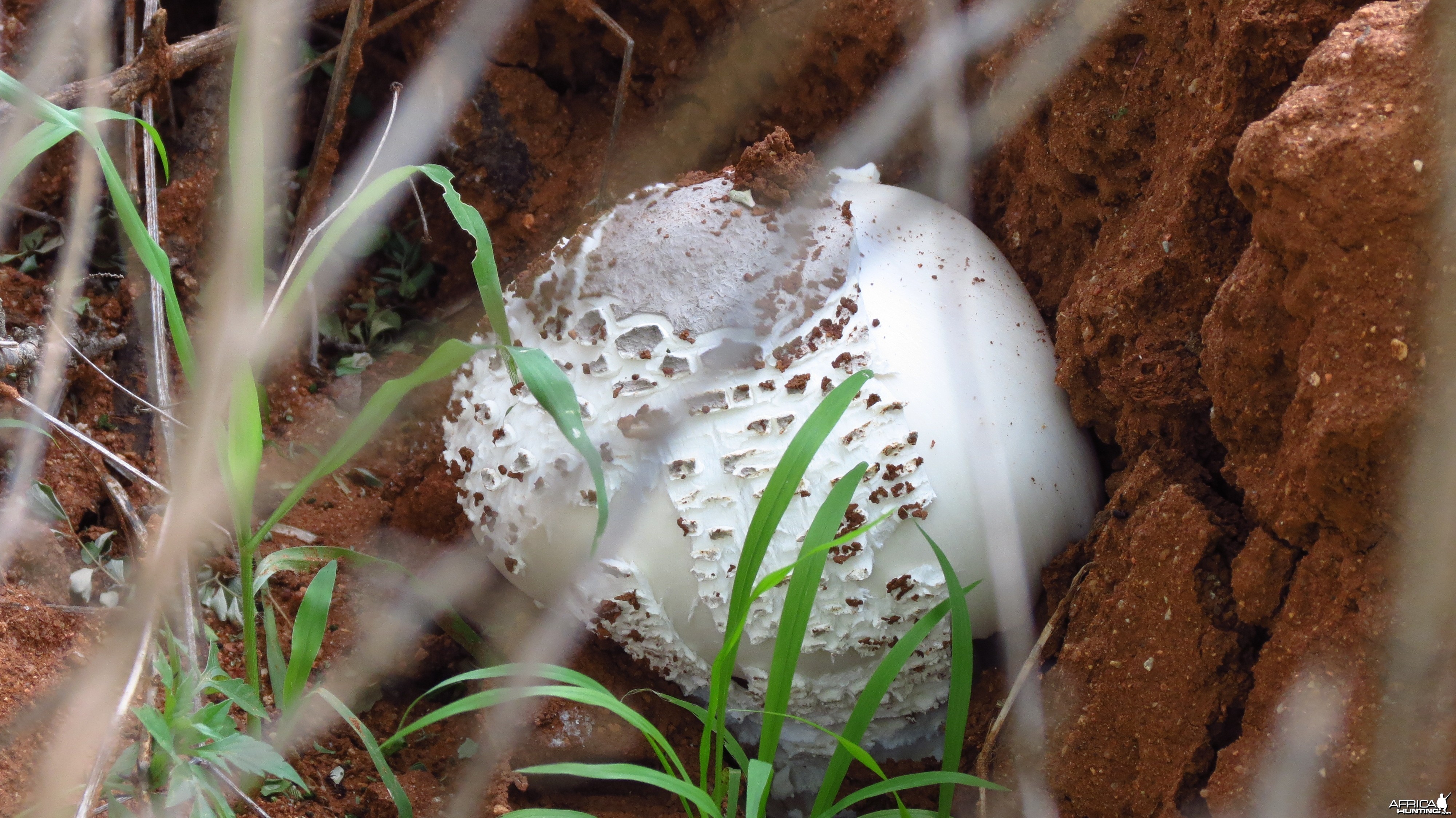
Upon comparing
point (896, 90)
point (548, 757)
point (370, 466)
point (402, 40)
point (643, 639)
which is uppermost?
point (402, 40)

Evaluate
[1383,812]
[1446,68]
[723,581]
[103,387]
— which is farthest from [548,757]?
[1446,68]

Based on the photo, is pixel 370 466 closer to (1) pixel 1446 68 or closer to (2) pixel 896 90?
(2) pixel 896 90

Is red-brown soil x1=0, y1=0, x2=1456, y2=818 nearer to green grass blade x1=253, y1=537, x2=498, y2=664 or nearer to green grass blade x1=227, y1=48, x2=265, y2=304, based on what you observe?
green grass blade x1=253, y1=537, x2=498, y2=664

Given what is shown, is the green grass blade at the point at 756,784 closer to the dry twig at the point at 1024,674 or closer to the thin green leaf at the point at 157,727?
the dry twig at the point at 1024,674

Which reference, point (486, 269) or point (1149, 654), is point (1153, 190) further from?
point (486, 269)

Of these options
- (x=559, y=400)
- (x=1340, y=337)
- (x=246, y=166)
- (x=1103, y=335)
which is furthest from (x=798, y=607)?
(x=246, y=166)

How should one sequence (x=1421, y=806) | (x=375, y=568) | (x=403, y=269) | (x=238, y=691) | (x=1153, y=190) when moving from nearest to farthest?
1. (x=1421, y=806)
2. (x=238, y=691)
3. (x=1153, y=190)
4. (x=375, y=568)
5. (x=403, y=269)

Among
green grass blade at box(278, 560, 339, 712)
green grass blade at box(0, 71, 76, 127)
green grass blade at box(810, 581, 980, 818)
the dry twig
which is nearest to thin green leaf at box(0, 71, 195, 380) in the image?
green grass blade at box(0, 71, 76, 127)
